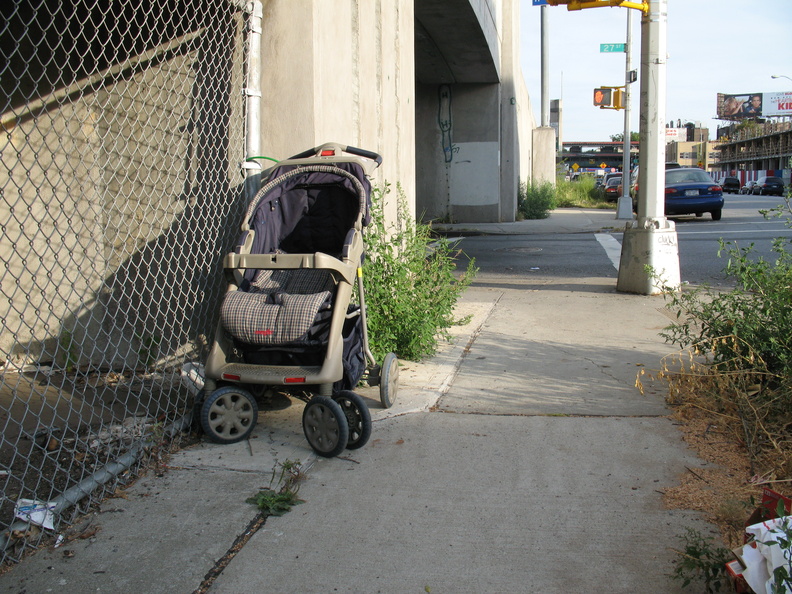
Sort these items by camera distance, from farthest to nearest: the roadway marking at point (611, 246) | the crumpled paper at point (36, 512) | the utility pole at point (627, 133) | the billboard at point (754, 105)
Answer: the billboard at point (754, 105) < the utility pole at point (627, 133) < the roadway marking at point (611, 246) < the crumpled paper at point (36, 512)

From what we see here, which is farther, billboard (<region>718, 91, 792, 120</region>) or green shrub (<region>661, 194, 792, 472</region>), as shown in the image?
billboard (<region>718, 91, 792, 120</region>)

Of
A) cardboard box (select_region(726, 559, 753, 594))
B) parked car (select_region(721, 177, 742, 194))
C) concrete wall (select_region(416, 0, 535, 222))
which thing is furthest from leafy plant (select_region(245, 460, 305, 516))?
parked car (select_region(721, 177, 742, 194))

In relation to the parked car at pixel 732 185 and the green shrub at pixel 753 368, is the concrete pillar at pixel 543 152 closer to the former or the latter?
the green shrub at pixel 753 368

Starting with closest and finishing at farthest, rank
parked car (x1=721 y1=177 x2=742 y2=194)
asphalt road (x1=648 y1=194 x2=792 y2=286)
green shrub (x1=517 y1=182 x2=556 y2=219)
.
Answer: asphalt road (x1=648 y1=194 x2=792 y2=286), green shrub (x1=517 y1=182 x2=556 y2=219), parked car (x1=721 y1=177 x2=742 y2=194)

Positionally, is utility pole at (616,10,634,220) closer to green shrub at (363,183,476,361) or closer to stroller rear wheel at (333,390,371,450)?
green shrub at (363,183,476,361)

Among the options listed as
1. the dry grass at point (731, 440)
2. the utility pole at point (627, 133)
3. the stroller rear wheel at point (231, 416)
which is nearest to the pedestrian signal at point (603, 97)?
the utility pole at point (627, 133)

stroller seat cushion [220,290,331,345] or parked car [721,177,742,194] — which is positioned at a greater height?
parked car [721,177,742,194]

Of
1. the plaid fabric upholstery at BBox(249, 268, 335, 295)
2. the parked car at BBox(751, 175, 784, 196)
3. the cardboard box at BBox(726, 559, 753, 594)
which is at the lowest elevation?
the cardboard box at BBox(726, 559, 753, 594)

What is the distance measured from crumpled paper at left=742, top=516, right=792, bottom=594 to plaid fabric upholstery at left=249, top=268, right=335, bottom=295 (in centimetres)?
260

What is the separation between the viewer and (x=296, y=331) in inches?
147

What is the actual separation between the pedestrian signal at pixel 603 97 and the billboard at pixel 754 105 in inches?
4489

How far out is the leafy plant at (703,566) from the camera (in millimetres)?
2441

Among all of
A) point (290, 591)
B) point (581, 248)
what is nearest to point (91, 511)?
point (290, 591)

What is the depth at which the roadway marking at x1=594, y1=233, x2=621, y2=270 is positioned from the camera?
39.8 feet
